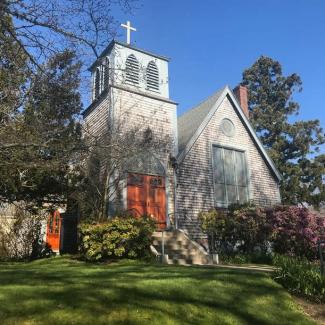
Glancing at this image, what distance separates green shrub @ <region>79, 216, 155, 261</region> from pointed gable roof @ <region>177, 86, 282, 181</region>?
5.75 meters

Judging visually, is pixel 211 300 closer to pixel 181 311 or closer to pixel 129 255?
pixel 181 311

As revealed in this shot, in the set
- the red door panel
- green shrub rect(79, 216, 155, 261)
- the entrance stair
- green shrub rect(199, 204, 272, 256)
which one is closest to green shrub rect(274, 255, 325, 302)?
the entrance stair

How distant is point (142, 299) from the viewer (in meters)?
6.25

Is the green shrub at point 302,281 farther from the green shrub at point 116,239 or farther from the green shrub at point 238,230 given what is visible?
Answer: the green shrub at point 238,230

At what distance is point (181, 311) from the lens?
6008 millimetres

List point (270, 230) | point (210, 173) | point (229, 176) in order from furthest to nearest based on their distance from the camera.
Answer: point (229, 176) < point (210, 173) < point (270, 230)

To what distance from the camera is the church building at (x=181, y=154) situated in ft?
54.2

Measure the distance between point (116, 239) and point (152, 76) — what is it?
30.5 ft

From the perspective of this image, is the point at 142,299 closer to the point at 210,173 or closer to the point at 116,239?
the point at 116,239

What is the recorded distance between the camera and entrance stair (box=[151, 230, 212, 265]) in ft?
41.8

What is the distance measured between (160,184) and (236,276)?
8970 mm

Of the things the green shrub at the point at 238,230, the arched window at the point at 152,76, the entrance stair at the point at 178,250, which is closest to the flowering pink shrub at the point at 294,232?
the green shrub at the point at 238,230

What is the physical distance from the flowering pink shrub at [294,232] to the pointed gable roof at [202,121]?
184 inches

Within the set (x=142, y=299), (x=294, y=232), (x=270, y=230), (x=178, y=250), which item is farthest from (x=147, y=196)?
(x=142, y=299)
